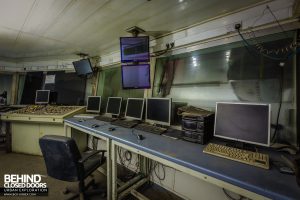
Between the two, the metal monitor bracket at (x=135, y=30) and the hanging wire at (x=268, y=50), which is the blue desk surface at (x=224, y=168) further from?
the metal monitor bracket at (x=135, y=30)

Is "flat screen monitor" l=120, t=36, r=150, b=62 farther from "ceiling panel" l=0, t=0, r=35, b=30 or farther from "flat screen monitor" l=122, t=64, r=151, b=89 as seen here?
"ceiling panel" l=0, t=0, r=35, b=30

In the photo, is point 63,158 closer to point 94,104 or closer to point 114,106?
point 114,106

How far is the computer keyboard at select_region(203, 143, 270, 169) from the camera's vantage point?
1.09 metres

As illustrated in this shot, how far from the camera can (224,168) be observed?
1043 millimetres

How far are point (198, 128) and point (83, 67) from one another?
3.19 meters

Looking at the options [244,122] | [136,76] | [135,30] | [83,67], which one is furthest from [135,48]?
[83,67]

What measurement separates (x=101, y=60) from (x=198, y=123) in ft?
10.1

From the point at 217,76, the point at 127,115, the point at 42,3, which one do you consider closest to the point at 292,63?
the point at 217,76

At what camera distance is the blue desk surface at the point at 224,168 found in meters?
0.84

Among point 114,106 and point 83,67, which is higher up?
point 83,67

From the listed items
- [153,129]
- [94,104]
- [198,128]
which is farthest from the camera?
[94,104]

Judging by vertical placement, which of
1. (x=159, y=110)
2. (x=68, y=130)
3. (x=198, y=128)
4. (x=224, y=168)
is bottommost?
(x=68, y=130)

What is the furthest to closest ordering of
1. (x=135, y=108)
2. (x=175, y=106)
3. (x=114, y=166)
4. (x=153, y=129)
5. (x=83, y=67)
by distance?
(x=83, y=67) < (x=135, y=108) < (x=175, y=106) < (x=153, y=129) < (x=114, y=166)

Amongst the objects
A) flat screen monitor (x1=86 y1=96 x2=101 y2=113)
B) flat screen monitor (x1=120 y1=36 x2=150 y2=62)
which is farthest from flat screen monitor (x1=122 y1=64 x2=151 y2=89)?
flat screen monitor (x1=86 y1=96 x2=101 y2=113)
